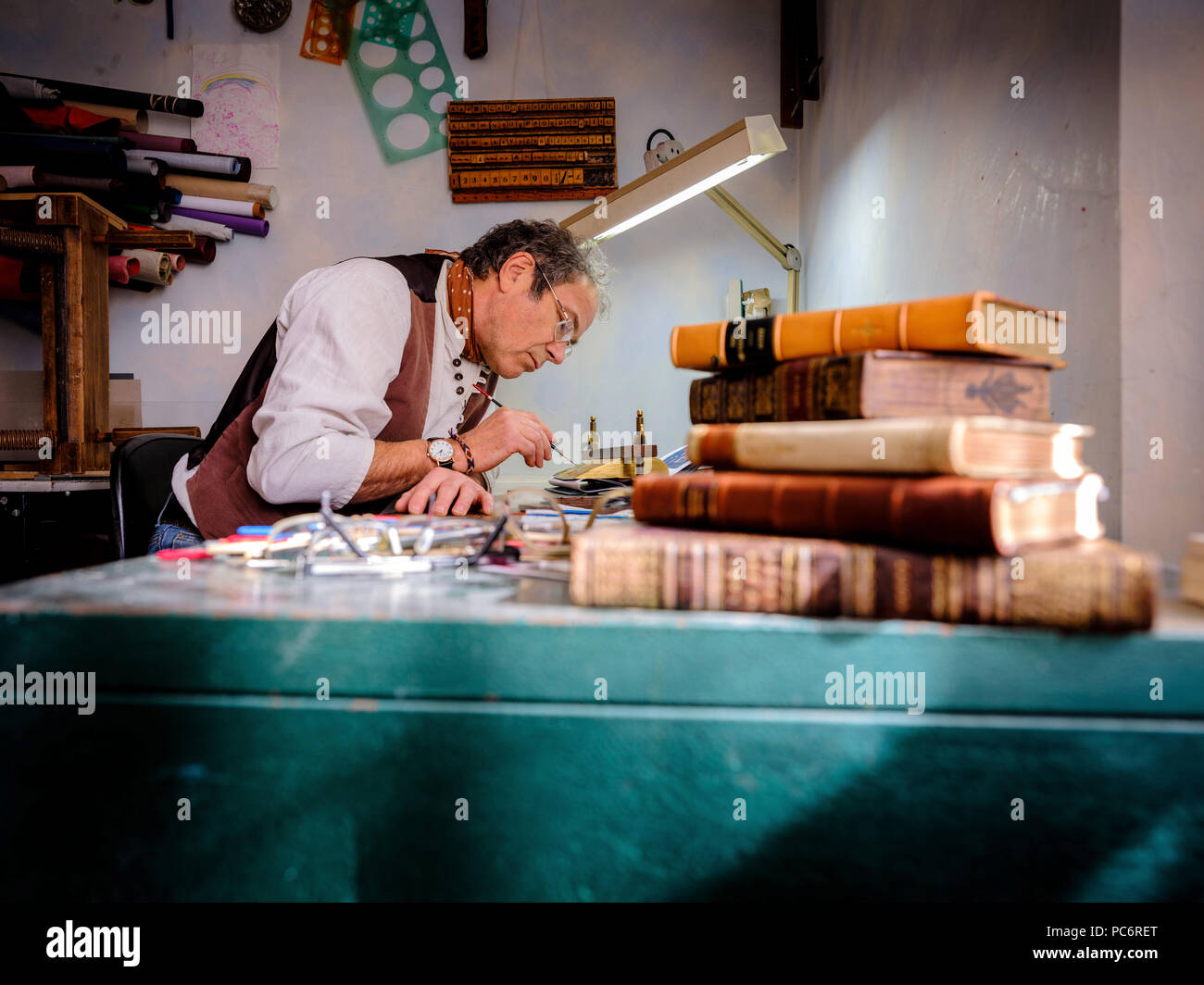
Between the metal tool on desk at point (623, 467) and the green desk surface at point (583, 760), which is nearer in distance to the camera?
the green desk surface at point (583, 760)

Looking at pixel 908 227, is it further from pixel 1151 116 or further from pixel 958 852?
pixel 958 852

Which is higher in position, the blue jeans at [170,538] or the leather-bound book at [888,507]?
the leather-bound book at [888,507]

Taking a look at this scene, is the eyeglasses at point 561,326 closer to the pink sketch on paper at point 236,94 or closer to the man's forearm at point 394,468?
the man's forearm at point 394,468

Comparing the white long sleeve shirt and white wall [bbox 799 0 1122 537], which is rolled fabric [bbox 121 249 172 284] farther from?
white wall [bbox 799 0 1122 537]

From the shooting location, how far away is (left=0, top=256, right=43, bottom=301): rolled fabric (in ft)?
8.04

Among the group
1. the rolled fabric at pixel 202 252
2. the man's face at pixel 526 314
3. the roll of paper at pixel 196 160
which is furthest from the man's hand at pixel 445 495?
the roll of paper at pixel 196 160

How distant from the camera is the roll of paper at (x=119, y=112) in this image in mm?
2883

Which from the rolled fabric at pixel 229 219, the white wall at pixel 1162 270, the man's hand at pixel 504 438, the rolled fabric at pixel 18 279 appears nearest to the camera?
the white wall at pixel 1162 270

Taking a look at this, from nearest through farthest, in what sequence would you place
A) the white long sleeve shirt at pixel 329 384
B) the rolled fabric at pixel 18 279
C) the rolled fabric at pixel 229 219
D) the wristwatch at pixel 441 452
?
the white long sleeve shirt at pixel 329 384, the wristwatch at pixel 441 452, the rolled fabric at pixel 18 279, the rolled fabric at pixel 229 219

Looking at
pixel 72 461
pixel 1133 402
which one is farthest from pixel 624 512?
pixel 72 461

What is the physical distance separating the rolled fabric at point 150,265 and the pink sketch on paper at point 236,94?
561 millimetres

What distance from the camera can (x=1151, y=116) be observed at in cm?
90

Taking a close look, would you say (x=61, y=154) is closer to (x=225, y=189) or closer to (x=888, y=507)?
(x=225, y=189)

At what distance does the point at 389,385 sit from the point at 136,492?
0.54 m
